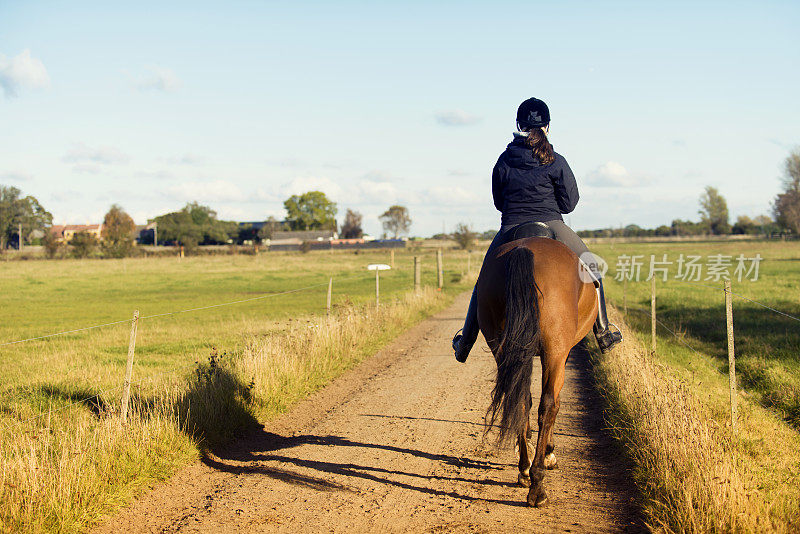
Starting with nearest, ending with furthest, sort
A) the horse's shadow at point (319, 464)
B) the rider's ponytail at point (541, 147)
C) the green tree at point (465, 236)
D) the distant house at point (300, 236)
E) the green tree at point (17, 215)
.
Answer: the horse's shadow at point (319, 464), the rider's ponytail at point (541, 147), the green tree at point (465, 236), the green tree at point (17, 215), the distant house at point (300, 236)

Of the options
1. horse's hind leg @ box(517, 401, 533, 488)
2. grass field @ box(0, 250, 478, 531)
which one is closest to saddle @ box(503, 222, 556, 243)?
horse's hind leg @ box(517, 401, 533, 488)

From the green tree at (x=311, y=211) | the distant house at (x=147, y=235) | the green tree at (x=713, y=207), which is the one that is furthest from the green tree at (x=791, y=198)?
the distant house at (x=147, y=235)

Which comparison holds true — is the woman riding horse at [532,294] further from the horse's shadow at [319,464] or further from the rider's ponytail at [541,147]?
the horse's shadow at [319,464]

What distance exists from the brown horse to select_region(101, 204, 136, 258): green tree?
249ft

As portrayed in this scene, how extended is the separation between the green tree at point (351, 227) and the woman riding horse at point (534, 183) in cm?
13100

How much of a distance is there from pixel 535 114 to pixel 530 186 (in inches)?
25.8

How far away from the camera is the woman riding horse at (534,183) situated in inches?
209

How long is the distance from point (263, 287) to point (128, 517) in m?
30.0

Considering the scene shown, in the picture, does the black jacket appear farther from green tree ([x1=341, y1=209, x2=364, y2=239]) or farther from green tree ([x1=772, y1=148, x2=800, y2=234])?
green tree ([x1=341, y1=209, x2=364, y2=239])

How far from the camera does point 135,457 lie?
5.29m

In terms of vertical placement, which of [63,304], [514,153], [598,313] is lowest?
[63,304]

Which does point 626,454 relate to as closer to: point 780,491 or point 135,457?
point 780,491

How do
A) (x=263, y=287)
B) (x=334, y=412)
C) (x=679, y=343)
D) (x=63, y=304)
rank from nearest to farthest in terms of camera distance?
(x=334, y=412)
(x=679, y=343)
(x=63, y=304)
(x=263, y=287)

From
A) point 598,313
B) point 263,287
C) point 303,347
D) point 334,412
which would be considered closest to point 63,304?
point 263,287
